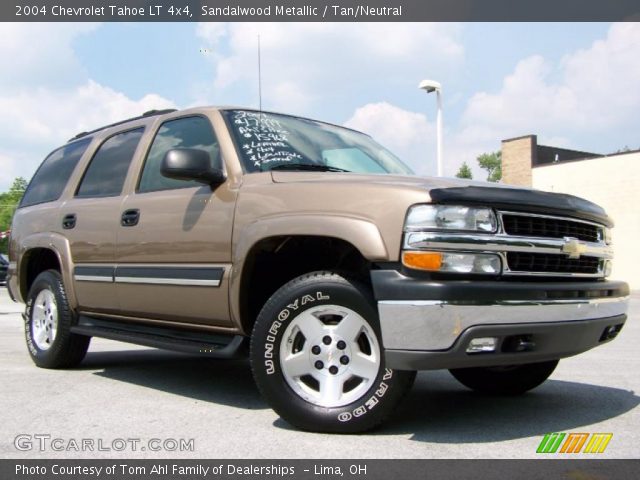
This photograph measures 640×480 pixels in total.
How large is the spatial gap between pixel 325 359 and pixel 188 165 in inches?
57.5

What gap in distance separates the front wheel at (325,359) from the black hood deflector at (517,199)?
657 mm

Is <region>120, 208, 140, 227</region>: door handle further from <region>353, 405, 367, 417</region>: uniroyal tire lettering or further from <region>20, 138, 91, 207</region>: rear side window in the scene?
<region>353, 405, 367, 417</region>: uniroyal tire lettering

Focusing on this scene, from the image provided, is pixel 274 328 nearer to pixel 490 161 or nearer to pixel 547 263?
pixel 547 263

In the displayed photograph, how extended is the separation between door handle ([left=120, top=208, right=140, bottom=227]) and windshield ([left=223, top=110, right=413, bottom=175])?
0.96 metres

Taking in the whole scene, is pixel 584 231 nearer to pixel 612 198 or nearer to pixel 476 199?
pixel 476 199

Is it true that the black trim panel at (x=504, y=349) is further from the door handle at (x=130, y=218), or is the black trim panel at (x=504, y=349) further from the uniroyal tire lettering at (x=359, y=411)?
the door handle at (x=130, y=218)

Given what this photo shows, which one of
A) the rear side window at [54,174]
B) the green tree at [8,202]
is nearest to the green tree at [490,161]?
the green tree at [8,202]

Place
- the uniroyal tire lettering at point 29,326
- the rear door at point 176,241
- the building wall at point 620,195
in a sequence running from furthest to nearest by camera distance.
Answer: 1. the building wall at point 620,195
2. the uniroyal tire lettering at point 29,326
3. the rear door at point 176,241

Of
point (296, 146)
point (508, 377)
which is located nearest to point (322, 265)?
point (296, 146)

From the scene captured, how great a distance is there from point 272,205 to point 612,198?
83.2 feet

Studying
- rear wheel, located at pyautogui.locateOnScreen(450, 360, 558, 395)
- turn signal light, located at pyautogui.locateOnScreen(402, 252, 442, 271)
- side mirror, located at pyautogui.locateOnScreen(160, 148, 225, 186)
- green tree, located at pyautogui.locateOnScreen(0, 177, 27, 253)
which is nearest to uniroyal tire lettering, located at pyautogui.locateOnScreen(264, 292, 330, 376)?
turn signal light, located at pyautogui.locateOnScreen(402, 252, 442, 271)

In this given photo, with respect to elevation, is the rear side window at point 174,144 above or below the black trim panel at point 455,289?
above

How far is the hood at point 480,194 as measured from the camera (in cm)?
341
